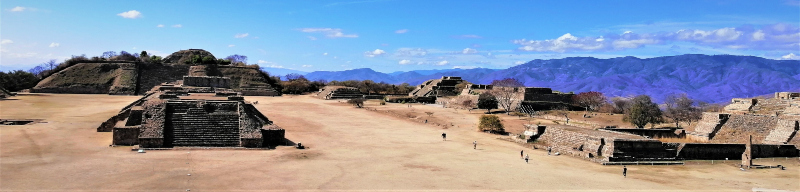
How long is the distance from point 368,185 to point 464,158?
24.0 ft

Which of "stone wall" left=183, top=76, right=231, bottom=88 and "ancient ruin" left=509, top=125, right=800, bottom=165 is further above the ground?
"stone wall" left=183, top=76, right=231, bottom=88

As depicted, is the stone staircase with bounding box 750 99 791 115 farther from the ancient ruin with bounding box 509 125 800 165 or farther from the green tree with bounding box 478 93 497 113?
the green tree with bounding box 478 93 497 113

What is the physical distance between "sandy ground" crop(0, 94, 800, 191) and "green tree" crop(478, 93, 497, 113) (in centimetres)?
2712

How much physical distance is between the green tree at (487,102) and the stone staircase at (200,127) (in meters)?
33.8

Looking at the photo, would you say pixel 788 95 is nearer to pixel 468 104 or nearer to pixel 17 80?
pixel 468 104

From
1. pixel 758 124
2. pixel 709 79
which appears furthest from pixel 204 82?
pixel 709 79

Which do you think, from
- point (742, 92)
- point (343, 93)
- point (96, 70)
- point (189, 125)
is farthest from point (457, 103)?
point (742, 92)

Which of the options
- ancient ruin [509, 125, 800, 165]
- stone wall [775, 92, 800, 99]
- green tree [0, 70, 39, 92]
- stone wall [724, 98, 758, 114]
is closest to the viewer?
ancient ruin [509, 125, 800, 165]

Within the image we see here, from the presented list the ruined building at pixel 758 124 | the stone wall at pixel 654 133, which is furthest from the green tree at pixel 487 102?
the ruined building at pixel 758 124

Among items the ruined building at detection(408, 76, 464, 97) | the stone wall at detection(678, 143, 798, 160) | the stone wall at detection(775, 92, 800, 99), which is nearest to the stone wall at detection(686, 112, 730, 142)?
the stone wall at detection(678, 143, 798, 160)

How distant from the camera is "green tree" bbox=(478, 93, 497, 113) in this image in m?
54.0

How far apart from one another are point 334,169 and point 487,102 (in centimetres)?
3762

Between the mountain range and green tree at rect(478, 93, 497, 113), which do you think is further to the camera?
the mountain range

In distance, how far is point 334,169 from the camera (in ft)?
61.1
